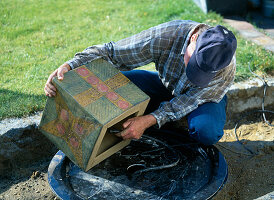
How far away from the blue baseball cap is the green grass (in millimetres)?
1308

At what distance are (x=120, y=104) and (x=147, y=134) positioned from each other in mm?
718

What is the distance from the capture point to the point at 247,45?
12.4 feet

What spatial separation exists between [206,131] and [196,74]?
1.46 feet

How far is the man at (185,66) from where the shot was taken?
196 cm

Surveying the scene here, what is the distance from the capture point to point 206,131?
2.23m

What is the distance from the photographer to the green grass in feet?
9.92

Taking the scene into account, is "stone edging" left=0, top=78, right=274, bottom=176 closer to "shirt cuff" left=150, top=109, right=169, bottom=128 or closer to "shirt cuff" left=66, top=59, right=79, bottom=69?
"shirt cuff" left=66, top=59, right=79, bottom=69

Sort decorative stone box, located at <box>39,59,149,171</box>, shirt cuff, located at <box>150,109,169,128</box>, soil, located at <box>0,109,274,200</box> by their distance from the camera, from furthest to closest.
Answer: soil, located at <box>0,109,274,200</box>, shirt cuff, located at <box>150,109,169,128</box>, decorative stone box, located at <box>39,59,149,171</box>

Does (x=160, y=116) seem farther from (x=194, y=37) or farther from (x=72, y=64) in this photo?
(x=72, y=64)

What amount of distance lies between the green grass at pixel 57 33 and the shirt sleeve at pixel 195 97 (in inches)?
40.4

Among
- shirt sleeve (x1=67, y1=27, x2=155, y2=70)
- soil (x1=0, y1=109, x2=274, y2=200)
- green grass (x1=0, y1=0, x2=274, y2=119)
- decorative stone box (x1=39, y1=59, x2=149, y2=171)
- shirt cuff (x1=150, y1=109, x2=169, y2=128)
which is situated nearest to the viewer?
decorative stone box (x1=39, y1=59, x2=149, y2=171)

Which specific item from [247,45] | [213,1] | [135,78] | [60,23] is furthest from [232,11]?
[135,78]

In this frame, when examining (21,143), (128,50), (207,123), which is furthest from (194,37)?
(21,143)

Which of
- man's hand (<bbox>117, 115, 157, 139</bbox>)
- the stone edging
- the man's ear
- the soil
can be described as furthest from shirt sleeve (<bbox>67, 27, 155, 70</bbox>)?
the soil
